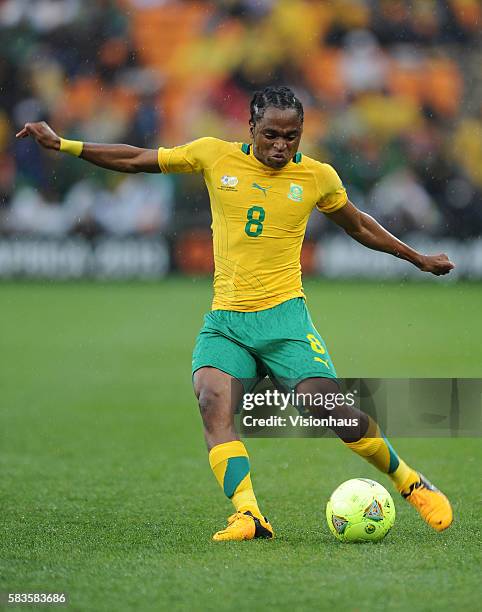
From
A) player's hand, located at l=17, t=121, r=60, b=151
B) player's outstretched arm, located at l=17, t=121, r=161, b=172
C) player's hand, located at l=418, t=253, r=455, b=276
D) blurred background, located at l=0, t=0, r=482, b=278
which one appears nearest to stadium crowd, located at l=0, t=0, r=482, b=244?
blurred background, located at l=0, t=0, r=482, b=278

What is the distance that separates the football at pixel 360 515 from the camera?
209 inches

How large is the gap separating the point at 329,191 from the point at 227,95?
65.1 ft

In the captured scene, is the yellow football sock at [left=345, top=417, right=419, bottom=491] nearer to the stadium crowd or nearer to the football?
the football

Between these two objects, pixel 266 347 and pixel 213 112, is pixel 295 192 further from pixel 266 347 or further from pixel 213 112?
pixel 213 112

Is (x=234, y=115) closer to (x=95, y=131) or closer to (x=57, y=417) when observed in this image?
(x=95, y=131)

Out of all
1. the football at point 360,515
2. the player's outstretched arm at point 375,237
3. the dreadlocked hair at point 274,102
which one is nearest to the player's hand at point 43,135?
the dreadlocked hair at point 274,102

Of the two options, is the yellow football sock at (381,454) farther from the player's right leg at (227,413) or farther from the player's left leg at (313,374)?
the player's right leg at (227,413)

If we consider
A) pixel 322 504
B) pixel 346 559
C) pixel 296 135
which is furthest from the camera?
pixel 322 504

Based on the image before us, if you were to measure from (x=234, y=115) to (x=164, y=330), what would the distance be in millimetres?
9291

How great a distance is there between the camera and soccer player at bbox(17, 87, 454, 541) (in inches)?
215

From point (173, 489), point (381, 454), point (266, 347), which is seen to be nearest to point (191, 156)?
point (266, 347)

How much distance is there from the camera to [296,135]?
17.9ft

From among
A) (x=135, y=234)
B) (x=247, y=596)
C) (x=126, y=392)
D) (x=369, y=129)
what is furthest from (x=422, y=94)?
(x=247, y=596)

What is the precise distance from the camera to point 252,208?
18.4 ft
